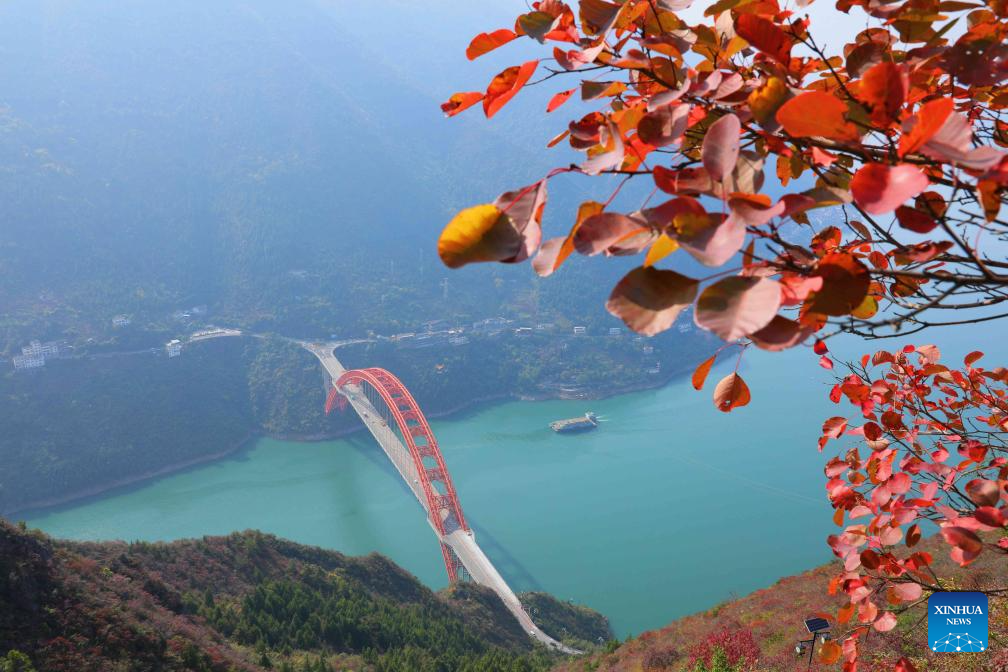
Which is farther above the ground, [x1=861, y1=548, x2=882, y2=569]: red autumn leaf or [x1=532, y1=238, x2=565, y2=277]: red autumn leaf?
[x1=532, y1=238, x2=565, y2=277]: red autumn leaf

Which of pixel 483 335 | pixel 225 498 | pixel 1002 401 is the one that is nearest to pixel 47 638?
pixel 1002 401

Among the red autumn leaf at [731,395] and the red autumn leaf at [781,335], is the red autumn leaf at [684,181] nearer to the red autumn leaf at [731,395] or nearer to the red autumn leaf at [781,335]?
the red autumn leaf at [781,335]

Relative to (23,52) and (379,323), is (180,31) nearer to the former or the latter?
(23,52)

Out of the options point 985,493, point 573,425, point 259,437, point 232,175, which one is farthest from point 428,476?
point 232,175

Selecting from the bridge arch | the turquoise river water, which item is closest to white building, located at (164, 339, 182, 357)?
the turquoise river water

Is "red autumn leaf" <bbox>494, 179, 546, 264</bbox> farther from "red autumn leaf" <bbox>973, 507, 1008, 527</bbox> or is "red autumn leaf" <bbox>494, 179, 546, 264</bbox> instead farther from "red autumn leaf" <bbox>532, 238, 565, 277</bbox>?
"red autumn leaf" <bbox>973, 507, 1008, 527</bbox>

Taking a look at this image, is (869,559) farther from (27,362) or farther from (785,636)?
(27,362)
